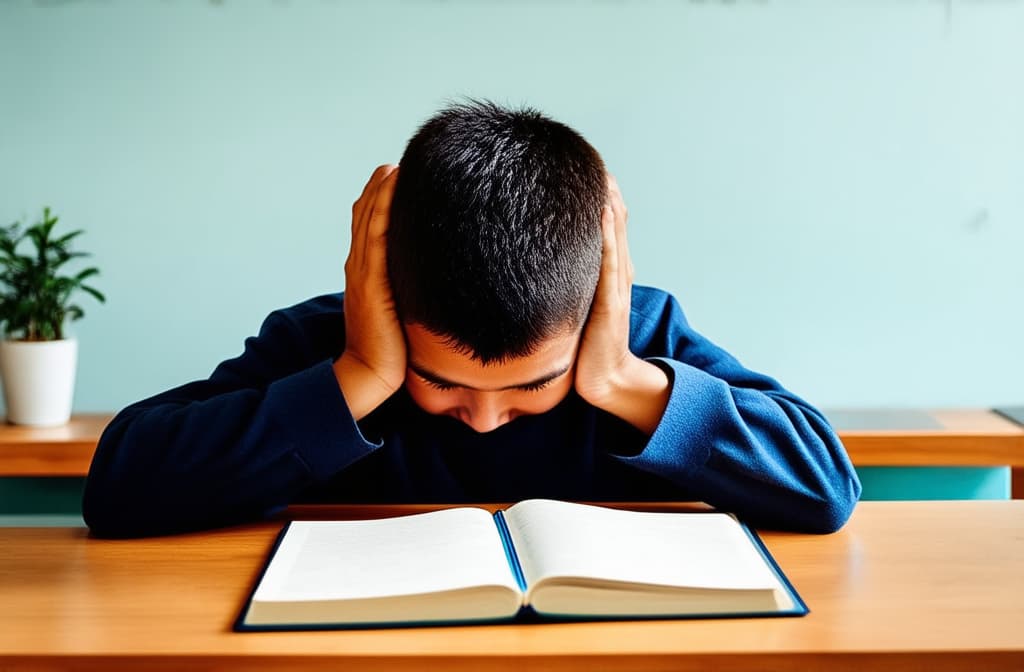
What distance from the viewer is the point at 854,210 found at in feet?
6.52

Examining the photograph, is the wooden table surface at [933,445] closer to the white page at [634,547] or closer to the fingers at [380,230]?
the white page at [634,547]

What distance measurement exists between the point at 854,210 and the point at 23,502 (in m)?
1.53

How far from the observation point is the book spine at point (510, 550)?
797 millimetres

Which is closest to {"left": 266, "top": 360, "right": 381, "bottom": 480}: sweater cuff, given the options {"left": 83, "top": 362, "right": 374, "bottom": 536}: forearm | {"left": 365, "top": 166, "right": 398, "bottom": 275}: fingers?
{"left": 83, "top": 362, "right": 374, "bottom": 536}: forearm

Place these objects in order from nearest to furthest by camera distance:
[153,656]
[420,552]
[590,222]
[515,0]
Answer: [153,656] → [420,552] → [590,222] → [515,0]

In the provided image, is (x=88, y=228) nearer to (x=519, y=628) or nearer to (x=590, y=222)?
(x=590, y=222)

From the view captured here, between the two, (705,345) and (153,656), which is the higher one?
(705,345)

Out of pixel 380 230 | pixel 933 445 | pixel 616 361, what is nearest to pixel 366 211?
pixel 380 230

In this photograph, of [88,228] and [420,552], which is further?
[88,228]

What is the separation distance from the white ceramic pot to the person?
81 cm

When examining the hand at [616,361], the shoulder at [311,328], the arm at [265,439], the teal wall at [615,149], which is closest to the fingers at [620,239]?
the hand at [616,361]

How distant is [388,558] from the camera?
0.83 metres

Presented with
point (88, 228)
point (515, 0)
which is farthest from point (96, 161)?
point (515, 0)

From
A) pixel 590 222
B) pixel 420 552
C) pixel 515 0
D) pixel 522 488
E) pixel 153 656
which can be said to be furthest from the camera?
pixel 515 0
